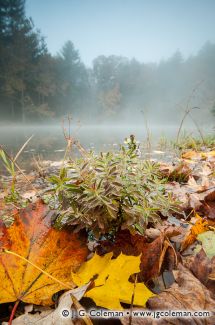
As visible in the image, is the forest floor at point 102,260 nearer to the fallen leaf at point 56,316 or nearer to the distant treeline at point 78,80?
the fallen leaf at point 56,316

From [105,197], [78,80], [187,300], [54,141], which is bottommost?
[54,141]

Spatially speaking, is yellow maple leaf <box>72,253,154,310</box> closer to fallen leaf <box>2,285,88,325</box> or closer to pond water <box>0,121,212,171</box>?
fallen leaf <box>2,285,88,325</box>

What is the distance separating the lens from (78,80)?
167ft

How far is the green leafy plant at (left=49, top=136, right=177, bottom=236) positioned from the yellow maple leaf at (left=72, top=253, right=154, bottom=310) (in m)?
0.12

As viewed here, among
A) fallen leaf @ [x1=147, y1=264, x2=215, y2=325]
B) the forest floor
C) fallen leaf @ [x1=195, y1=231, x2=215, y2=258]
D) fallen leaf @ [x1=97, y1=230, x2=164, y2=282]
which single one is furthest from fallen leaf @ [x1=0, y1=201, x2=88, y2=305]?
fallen leaf @ [x1=195, y1=231, x2=215, y2=258]

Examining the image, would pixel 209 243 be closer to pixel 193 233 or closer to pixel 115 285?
pixel 193 233

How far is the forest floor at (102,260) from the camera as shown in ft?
2.00

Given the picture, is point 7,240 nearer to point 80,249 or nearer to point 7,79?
point 80,249

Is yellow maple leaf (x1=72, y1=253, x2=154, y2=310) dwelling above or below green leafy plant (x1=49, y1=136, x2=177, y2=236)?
below

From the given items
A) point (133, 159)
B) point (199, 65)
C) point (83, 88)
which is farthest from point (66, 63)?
point (133, 159)

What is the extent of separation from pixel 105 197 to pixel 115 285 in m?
0.24

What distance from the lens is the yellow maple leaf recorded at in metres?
0.62

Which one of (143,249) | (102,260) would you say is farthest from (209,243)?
(102,260)

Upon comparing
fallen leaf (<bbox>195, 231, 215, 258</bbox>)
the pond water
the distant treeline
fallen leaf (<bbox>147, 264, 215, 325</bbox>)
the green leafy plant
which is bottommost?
the pond water
